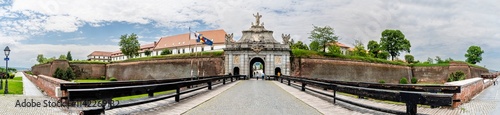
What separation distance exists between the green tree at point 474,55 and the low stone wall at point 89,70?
7905 cm

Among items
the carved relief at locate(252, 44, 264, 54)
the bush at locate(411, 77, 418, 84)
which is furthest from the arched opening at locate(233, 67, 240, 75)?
the bush at locate(411, 77, 418, 84)

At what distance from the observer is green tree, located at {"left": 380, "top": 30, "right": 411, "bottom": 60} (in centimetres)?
6744

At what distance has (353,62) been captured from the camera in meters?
47.7

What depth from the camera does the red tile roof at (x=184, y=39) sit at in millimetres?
72938

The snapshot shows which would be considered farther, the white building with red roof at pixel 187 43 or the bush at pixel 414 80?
the white building with red roof at pixel 187 43

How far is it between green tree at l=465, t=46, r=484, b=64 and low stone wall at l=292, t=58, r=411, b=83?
1570 inches

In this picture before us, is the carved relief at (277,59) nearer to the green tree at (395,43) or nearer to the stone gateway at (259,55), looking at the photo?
the stone gateway at (259,55)

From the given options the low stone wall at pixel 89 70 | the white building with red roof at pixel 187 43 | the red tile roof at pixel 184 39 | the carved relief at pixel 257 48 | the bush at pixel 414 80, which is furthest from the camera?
the red tile roof at pixel 184 39

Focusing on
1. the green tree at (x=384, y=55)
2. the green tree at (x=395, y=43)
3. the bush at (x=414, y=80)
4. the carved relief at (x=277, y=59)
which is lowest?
the bush at (x=414, y=80)

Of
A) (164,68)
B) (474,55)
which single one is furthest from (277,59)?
(474,55)

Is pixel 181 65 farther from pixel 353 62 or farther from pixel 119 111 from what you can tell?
pixel 119 111

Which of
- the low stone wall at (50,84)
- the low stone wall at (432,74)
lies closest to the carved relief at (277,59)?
the low stone wall at (432,74)

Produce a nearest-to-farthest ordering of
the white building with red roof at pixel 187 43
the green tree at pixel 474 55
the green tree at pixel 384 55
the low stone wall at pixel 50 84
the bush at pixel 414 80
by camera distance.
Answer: the low stone wall at pixel 50 84 → the bush at pixel 414 80 → the green tree at pixel 384 55 → the white building with red roof at pixel 187 43 → the green tree at pixel 474 55

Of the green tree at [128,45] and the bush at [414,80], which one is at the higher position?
the green tree at [128,45]
